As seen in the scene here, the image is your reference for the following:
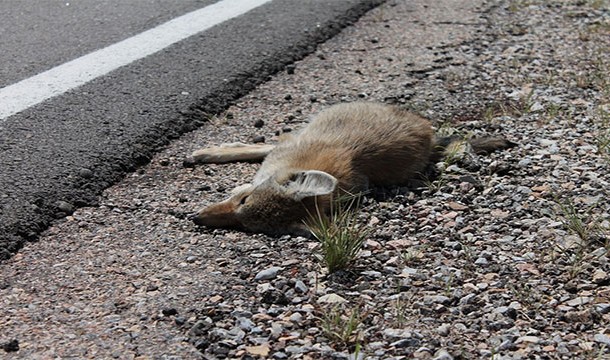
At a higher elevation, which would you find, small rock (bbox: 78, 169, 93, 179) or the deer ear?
small rock (bbox: 78, 169, 93, 179)

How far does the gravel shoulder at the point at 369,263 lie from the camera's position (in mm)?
3180

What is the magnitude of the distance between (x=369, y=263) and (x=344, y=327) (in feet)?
1.99

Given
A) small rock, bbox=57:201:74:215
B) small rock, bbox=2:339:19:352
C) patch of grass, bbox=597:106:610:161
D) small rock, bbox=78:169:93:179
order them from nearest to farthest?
small rock, bbox=2:339:19:352, small rock, bbox=57:201:74:215, small rock, bbox=78:169:93:179, patch of grass, bbox=597:106:610:161

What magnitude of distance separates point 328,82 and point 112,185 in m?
1.97

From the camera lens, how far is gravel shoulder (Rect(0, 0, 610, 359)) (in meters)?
3.18

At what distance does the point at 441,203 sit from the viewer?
4.32 meters

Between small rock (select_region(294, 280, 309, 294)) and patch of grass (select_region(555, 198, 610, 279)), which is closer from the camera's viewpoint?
small rock (select_region(294, 280, 309, 294))

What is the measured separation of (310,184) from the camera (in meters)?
4.28

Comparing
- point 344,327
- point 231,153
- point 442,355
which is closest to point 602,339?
point 442,355

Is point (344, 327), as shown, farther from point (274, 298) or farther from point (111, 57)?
point (111, 57)

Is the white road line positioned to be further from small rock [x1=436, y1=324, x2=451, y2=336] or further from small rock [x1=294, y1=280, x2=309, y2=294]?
small rock [x1=436, y1=324, x2=451, y2=336]

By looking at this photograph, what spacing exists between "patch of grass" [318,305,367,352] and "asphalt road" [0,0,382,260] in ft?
4.45

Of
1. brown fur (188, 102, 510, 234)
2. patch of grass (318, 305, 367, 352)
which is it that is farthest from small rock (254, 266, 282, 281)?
brown fur (188, 102, 510, 234)

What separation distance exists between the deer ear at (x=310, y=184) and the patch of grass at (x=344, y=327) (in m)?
0.98
